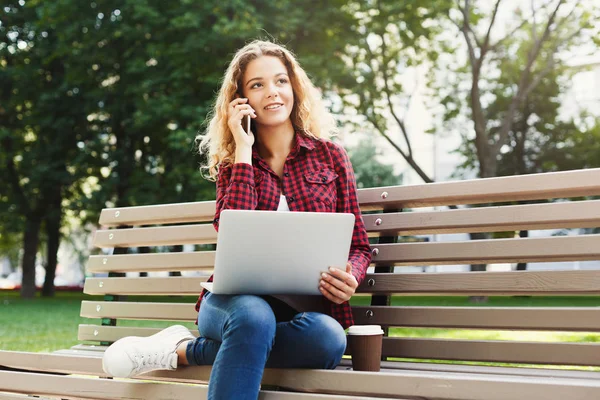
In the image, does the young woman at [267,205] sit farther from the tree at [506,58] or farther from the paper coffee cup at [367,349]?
the tree at [506,58]

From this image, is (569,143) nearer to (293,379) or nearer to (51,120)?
(51,120)

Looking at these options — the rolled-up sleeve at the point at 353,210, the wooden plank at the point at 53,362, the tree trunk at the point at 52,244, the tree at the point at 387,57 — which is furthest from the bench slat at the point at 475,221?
the tree trunk at the point at 52,244

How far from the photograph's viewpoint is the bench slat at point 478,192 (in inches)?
104

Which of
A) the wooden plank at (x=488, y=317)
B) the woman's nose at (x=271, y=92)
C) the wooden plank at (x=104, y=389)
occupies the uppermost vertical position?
the woman's nose at (x=271, y=92)

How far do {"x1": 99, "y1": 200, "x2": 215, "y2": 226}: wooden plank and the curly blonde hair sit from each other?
286 millimetres

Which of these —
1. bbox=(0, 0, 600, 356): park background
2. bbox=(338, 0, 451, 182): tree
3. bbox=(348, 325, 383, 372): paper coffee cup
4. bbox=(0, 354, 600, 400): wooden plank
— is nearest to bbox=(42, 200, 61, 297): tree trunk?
bbox=(0, 0, 600, 356): park background

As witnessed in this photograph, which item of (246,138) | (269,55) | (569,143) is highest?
(569,143)

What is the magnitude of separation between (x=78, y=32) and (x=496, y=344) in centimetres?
1525

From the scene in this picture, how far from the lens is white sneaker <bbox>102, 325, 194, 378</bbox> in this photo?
8.47 ft

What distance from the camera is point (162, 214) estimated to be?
369 cm

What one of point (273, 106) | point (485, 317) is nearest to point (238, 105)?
point (273, 106)

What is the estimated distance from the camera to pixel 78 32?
53.3ft

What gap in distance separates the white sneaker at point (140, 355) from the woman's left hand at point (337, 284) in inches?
23.5

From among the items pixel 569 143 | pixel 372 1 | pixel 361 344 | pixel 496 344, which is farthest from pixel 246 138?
pixel 569 143
